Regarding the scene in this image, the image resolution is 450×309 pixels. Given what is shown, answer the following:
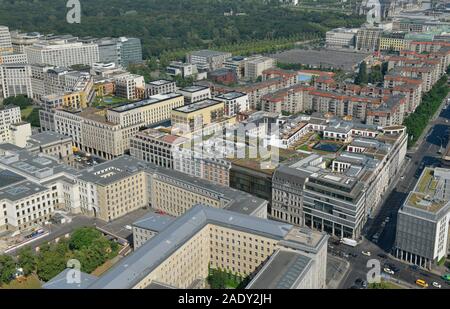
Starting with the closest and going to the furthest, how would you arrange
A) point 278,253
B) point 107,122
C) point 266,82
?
point 278,253, point 107,122, point 266,82

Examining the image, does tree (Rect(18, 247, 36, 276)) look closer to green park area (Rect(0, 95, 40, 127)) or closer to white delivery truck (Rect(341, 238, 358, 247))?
white delivery truck (Rect(341, 238, 358, 247))

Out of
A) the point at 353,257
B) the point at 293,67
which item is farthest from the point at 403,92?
the point at 353,257

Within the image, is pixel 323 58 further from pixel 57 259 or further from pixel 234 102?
pixel 57 259

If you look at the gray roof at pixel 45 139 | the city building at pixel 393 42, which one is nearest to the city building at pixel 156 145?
the gray roof at pixel 45 139

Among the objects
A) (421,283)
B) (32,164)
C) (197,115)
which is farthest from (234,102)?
(421,283)

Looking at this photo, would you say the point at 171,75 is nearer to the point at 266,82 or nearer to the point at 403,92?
the point at 266,82
